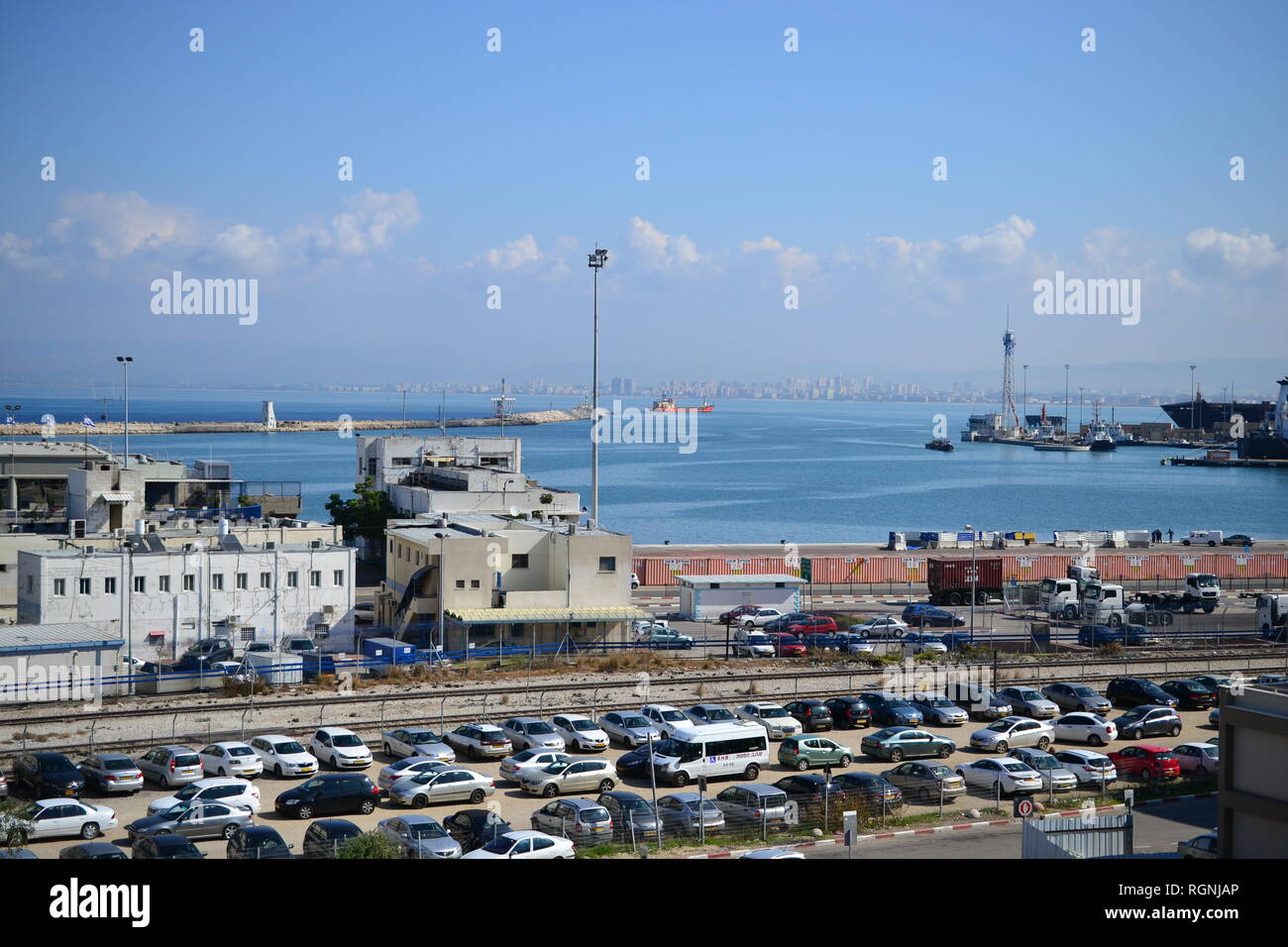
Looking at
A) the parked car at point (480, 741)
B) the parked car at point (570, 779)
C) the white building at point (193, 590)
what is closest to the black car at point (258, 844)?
the parked car at point (570, 779)

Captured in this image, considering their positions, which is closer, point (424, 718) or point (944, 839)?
point (944, 839)

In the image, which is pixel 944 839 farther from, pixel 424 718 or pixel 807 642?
pixel 807 642

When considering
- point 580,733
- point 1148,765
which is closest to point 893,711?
point 1148,765

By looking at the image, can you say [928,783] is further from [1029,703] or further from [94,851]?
[94,851]

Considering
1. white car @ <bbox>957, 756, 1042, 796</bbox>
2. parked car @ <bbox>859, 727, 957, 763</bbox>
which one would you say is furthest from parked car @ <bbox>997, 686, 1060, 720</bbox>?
Result: white car @ <bbox>957, 756, 1042, 796</bbox>

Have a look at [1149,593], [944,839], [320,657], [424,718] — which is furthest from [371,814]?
[1149,593]

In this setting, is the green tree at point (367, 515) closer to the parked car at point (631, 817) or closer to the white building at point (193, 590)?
the white building at point (193, 590)
